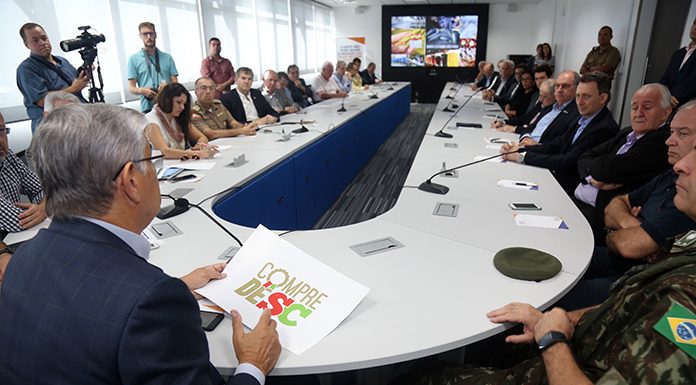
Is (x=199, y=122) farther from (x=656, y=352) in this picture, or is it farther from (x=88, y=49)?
(x=656, y=352)

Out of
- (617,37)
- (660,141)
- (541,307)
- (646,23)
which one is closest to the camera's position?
(541,307)

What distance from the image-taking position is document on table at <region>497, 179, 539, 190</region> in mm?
2229

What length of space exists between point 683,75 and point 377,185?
2.86 metres

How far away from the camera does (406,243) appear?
5.05 ft

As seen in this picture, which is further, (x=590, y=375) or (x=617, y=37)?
(x=617, y=37)

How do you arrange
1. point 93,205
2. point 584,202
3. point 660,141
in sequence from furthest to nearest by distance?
point 584,202 < point 660,141 < point 93,205

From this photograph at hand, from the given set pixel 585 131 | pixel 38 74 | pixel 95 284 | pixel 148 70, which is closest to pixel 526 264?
pixel 95 284

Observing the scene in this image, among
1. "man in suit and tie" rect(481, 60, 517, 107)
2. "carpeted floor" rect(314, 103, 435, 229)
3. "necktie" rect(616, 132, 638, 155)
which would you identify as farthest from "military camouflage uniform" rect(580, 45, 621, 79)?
"necktie" rect(616, 132, 638, 155)

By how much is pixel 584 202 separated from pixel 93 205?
2.53 meters

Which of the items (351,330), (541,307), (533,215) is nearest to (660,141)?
(533,215)

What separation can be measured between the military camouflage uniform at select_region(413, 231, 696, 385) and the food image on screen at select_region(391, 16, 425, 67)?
10976mm

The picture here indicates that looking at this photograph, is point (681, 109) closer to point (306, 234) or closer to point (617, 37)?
point (306, 234)

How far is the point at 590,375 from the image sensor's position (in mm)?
989

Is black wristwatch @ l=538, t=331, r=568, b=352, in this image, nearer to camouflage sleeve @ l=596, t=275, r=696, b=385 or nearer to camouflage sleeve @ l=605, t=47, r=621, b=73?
camouflage sleeve @ l=596, t=275, r=696, b=385
